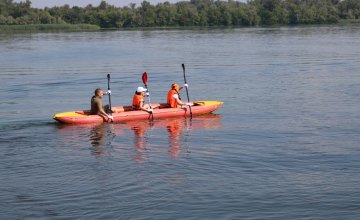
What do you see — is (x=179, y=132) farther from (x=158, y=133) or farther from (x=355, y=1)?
(x=355, y=1)

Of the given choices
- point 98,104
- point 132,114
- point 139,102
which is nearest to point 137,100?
point 139,102

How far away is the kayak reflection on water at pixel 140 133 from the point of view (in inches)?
685

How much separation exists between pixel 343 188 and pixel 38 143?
860 cm

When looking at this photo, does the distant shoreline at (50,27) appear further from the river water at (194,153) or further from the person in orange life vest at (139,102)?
the person in orange life vest at (139,102)

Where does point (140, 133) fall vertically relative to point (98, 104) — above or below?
below

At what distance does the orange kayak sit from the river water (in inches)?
10.8

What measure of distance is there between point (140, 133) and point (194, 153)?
3081 millimetres

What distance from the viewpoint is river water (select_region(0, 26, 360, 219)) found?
1273 centimetres

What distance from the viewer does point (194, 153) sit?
16734mm

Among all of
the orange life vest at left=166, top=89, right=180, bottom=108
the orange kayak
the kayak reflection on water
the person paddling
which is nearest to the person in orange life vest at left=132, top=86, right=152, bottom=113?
the orange kayak

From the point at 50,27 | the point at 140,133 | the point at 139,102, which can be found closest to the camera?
the point at 140,133

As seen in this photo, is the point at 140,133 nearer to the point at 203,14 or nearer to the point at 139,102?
the point at 139,102

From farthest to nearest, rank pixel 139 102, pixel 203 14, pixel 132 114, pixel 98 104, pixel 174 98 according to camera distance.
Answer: pixel 203 14 → pixel 174 98 → pixel 139 102 → pixel 132 114 → pixel 98 104

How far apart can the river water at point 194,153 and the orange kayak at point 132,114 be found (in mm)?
275
